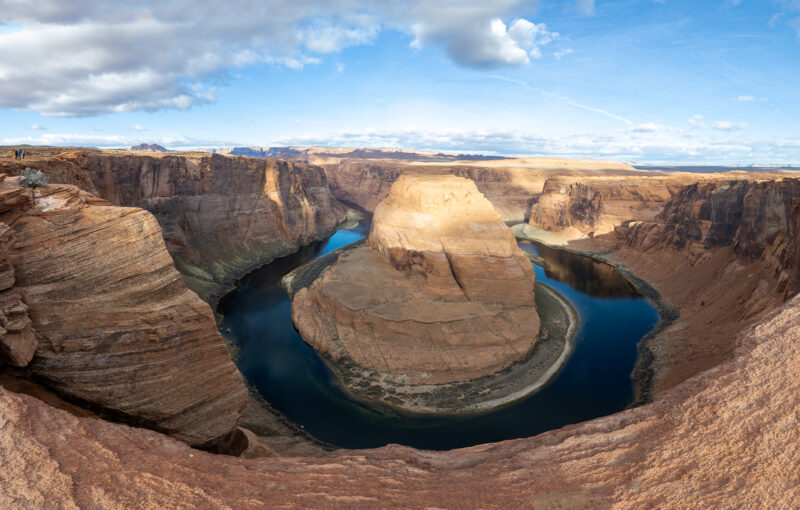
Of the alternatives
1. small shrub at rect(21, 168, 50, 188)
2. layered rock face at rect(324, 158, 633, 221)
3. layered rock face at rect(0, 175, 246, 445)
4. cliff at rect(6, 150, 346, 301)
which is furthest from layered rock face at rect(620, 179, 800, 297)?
cliff at rect(6, 150, 346, 301)

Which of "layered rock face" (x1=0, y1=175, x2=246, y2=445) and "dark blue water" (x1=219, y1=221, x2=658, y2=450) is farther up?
"layered rock face" (x1=0, y1=175, x2=246, y2=445)

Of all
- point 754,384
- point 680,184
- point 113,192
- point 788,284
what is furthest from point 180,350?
point 680,184

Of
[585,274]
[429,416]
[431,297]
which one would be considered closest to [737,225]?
[585,274]

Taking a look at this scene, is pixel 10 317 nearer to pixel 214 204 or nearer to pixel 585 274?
pixel 214 204

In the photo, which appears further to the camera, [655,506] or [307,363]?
[307,363]

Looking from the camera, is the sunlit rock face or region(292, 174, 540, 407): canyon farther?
the sunlit rock face

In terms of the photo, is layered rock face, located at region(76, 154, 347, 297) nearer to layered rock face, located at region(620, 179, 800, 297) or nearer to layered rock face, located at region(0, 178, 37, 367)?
layered rock face, located at region(0, 178, 37, 367)

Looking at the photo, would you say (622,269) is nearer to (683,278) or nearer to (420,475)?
(683,278)
